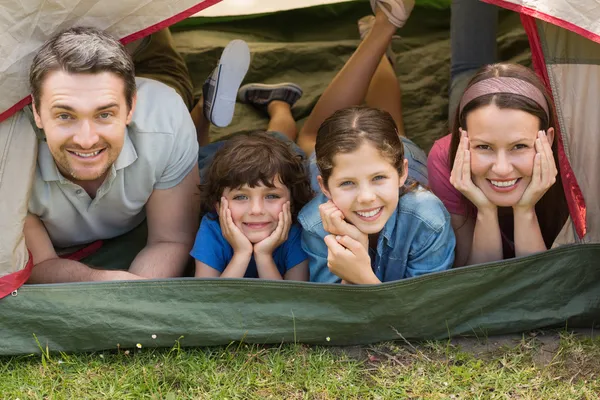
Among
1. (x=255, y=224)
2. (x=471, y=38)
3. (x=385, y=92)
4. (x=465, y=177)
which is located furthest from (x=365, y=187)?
(x=471, y=38)

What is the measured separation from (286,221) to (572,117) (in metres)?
0.85

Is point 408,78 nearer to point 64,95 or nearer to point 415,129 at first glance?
point 415,129

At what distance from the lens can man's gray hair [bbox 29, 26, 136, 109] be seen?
221 centimetres

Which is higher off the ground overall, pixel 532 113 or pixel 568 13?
pixel 568 13

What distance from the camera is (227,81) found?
283cm

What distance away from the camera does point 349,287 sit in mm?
2252

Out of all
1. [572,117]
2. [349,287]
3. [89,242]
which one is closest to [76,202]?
[89,242]

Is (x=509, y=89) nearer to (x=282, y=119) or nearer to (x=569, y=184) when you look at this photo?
(x=569, y=184)

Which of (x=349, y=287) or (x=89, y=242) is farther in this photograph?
(x=89, y=242)

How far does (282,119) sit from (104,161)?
114cm

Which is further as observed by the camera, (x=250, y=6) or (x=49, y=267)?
(x=250, y=6)

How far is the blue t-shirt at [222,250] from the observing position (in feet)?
8.25

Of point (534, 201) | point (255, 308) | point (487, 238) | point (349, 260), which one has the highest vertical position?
point (534, 201)

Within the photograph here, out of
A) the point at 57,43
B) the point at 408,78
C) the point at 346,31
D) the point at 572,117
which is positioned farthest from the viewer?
the point at 346,31
